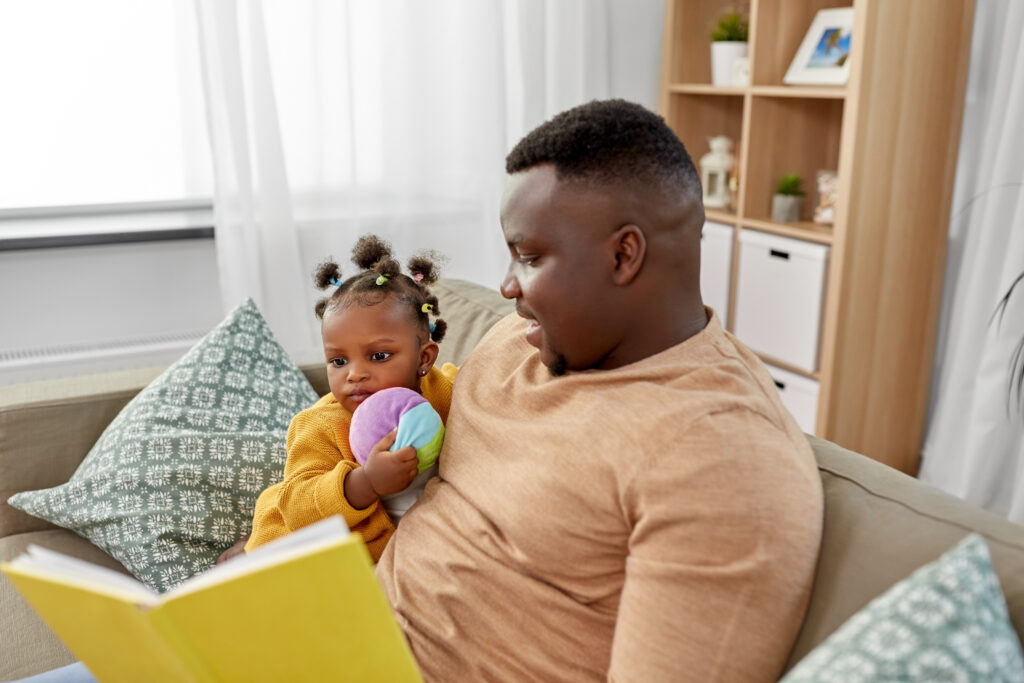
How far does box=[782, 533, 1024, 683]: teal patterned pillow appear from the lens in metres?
0.66

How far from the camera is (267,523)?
1264mm

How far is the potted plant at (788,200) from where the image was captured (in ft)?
9.15

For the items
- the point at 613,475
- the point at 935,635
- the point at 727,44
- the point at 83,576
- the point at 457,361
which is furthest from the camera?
A: the point at 727,44

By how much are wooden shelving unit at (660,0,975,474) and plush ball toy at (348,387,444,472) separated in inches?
64.3

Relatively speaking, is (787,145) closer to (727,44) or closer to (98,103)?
(727,44)

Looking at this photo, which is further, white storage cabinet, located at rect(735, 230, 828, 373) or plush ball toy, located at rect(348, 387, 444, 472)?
white storage cabinet, located at rect(735, 230, 828, 373)

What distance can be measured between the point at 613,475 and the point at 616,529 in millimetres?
53

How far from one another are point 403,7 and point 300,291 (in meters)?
0.90

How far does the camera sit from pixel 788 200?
9.14 feet

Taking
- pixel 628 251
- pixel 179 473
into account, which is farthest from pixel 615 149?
pixel 179 473

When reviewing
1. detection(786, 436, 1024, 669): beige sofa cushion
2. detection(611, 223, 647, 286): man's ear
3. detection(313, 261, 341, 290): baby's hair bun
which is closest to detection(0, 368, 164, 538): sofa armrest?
detection(313, 261, 341, 290): baby's hair bun

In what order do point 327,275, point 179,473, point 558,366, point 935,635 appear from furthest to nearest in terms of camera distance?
point 179,473, point 327,275, point 558,366, point 935,635

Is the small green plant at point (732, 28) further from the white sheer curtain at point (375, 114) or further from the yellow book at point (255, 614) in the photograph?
the yellow book at point (255, 614)

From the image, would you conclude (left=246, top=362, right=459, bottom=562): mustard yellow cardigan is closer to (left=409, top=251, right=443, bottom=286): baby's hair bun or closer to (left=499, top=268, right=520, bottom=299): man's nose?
(left=409, top=251, right=443, bottom=286): baby's hair bun
